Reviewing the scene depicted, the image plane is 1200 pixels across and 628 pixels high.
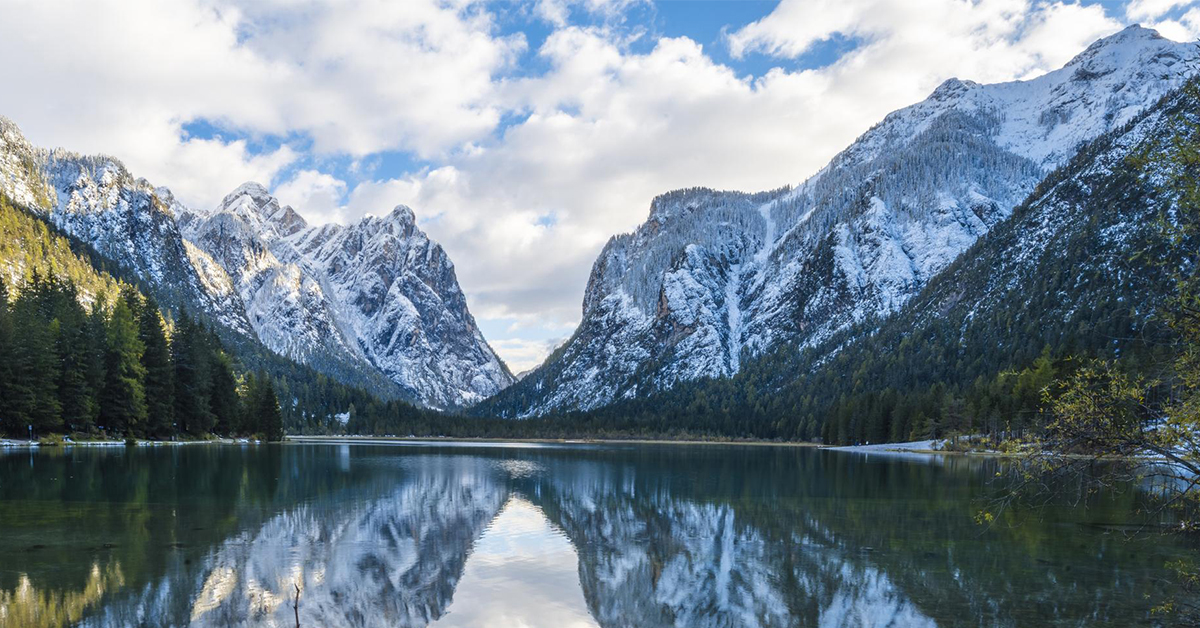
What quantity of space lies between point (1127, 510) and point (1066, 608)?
26.5 m

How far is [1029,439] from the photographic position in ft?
46.2

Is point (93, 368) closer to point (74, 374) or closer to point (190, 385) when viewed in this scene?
point (74, 374)

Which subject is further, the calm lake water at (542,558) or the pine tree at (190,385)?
the pine tree at (190,385)

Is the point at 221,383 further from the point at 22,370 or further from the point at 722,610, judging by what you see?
the point at 722,610

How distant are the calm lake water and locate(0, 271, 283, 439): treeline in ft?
100

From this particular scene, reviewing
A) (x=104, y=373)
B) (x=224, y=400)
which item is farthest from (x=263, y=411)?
(x=104, y=373)

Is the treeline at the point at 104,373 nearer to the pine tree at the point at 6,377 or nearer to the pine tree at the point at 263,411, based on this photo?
the pine tree at the point at 6,377

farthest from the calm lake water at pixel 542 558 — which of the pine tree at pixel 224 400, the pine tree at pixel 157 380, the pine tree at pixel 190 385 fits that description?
the pine tree at pixel 224 400

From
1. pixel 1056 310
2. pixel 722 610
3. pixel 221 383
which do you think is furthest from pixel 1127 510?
pixel 1056 310

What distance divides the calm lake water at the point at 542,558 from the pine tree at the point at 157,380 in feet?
158

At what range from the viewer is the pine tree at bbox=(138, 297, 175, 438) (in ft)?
300

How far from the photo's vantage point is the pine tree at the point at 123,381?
8288 centimetres

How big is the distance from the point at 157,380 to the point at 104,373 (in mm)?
11359

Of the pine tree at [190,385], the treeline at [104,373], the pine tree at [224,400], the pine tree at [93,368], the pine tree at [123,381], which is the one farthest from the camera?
the pine tree at [224,400]
